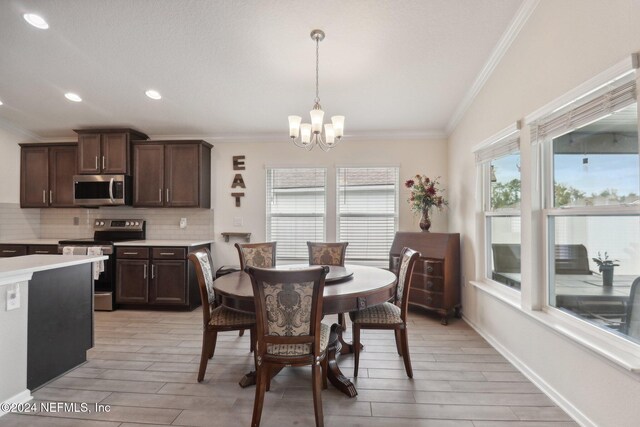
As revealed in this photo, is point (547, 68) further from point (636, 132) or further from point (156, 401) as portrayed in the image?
point (156, 401)

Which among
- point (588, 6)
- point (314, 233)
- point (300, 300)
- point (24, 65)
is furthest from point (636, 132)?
point (24, 65)

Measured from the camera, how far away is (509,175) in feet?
9.49

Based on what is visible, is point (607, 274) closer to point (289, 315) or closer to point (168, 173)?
point (289, 315)

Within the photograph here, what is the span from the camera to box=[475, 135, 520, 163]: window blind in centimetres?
262

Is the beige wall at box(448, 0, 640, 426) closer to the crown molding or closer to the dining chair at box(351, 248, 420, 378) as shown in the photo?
the crown molding

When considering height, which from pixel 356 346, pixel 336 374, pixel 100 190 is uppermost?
pixel 100 190

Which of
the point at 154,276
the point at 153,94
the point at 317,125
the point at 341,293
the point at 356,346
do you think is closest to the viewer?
the point at 341,293

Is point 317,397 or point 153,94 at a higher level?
point 153,94

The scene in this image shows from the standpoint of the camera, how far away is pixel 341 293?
2033mm

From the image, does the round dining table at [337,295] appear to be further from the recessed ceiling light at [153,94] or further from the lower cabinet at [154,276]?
the recessed ceiling light at [153,94]

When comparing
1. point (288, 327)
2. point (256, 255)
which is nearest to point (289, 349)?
point (288, 327)

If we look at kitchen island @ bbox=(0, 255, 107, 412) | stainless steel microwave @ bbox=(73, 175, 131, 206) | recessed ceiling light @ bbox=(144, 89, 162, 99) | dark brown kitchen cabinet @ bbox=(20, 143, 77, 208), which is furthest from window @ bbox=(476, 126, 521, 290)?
dark brown kitchen cabinet @ bbox=(20, 143, 77, 208)

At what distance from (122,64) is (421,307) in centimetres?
421

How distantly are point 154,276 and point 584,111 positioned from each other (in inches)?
182
